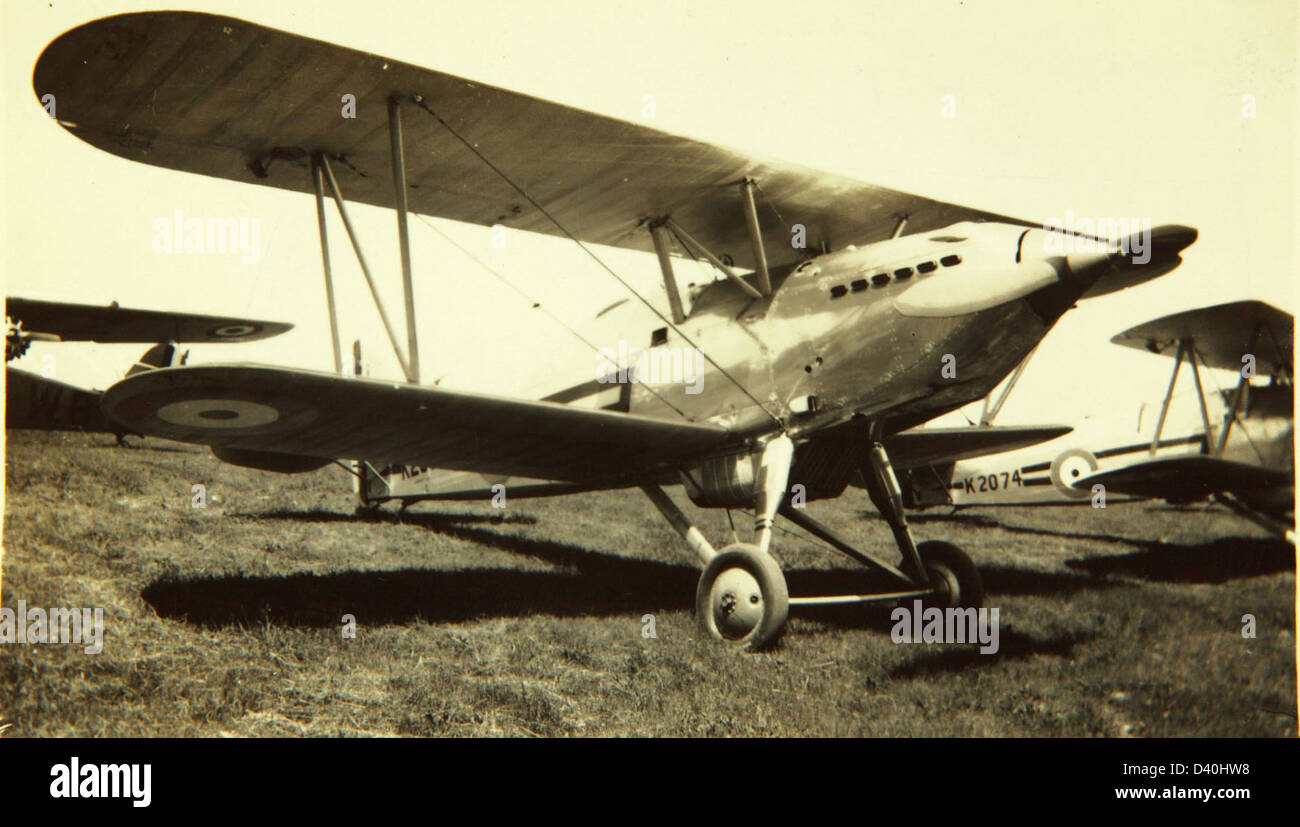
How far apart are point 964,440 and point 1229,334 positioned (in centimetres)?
410

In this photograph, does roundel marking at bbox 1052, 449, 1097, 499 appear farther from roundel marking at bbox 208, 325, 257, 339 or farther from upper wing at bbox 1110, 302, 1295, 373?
roundel marking at bbox 208, 325, 257, 339

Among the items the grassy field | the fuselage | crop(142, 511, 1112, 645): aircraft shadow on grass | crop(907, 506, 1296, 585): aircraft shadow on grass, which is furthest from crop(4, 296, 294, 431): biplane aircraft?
crop(907, 506, 1296, 585): aircraft shadow on grass

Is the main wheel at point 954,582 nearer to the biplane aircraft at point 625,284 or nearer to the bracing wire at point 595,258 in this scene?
the biplane aircraft at point 625,284

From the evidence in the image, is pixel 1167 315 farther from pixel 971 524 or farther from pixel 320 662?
pixel 320 662

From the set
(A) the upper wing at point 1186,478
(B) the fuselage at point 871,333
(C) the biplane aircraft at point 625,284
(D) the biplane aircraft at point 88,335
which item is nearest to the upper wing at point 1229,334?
(A) the upper wing at point 1186,478

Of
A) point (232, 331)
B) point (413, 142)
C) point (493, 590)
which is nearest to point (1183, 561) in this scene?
point (493, 590)

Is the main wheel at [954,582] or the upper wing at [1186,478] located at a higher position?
the upper wing at [1186,478]

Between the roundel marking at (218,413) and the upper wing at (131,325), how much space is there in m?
6.45

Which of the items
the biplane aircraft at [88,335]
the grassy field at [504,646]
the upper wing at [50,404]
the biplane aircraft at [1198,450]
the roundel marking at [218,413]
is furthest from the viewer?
the upper wing at [50,404]

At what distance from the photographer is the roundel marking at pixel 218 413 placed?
358cm
